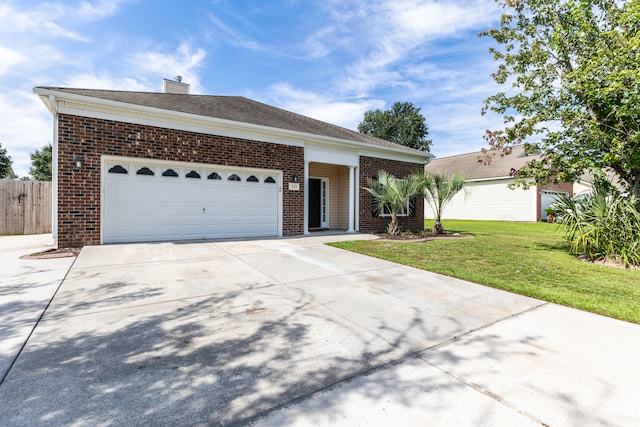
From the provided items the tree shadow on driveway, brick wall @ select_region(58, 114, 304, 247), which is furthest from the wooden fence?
the tree shadow on driveway

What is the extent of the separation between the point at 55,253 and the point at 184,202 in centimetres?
300

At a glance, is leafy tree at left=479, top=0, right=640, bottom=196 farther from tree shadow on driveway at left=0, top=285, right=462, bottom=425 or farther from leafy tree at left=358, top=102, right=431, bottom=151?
leafy tree at left=358, top=102, right=431, bottom=151

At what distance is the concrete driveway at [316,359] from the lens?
1665 mm

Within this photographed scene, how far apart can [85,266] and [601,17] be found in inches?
472

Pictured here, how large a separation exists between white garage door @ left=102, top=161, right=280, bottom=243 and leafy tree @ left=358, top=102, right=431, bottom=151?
99.8 ft

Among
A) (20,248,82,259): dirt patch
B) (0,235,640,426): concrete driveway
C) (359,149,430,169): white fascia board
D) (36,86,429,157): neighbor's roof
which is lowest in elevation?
(0,235,640,426): concrete driveway

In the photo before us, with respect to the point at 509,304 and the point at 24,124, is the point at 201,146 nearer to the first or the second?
the point at 509,304

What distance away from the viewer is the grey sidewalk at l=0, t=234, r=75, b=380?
8.00 ft

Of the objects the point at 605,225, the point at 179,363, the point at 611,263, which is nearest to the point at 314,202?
the point at 605,225

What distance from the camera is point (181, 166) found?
330 inches

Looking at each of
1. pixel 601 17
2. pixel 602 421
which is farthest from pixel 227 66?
pixel 602 421

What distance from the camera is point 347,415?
1645 millimetres

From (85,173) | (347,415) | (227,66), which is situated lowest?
(347,415)

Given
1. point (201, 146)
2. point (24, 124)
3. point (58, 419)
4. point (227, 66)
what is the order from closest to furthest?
1. point (58, 419)
2. point (201, 146)
3. point (227, 66)
4. point (24, 124)
